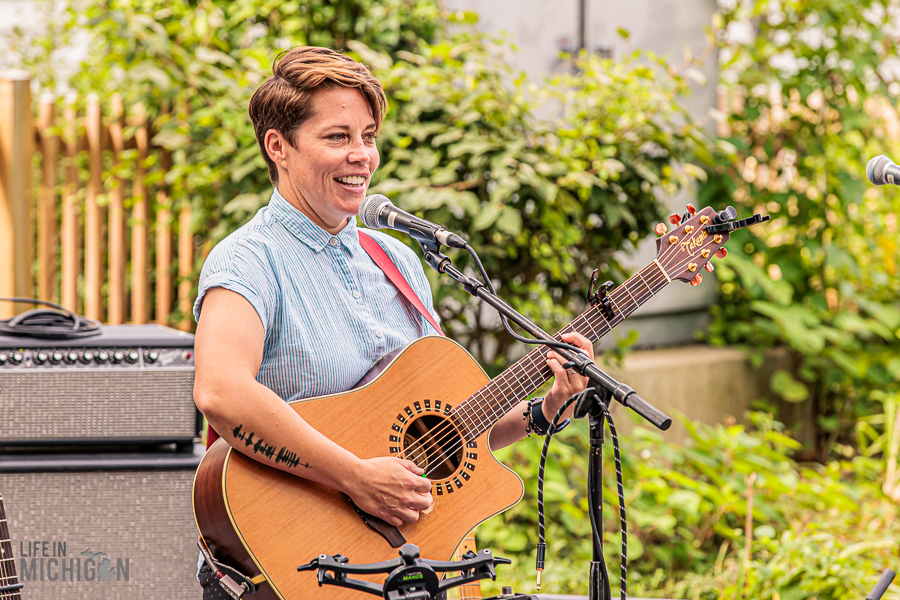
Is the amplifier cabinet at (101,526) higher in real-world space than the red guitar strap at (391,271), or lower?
lower

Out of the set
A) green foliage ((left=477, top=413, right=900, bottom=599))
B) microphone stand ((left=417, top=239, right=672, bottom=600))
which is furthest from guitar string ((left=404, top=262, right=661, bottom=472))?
A: green foliage ((left=477, top=413, right=900, bottom=599))

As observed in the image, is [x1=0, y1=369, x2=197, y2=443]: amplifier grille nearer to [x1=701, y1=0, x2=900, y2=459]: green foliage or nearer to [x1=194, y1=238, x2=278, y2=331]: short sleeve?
[x1=194, y1=238, x2=278, y2=331]: short sleeve

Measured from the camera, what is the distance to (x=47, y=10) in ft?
19.4

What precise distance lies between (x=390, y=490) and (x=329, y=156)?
0.75m

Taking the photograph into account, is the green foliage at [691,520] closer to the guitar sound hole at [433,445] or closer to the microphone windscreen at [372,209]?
the guitar sound hole at [433,445]

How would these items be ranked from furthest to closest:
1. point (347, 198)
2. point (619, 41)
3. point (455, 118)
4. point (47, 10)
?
point (47, 10)
point (619, 41)
point (455, 118)
point (347, 198)

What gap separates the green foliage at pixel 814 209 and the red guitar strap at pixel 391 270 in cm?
309

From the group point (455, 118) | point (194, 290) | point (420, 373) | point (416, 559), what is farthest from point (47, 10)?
point (416, 559)

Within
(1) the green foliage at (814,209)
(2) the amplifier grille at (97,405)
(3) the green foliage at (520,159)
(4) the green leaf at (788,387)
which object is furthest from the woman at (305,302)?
(4) the green leaf at (788,387)

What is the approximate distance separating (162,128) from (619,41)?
8.66 ft

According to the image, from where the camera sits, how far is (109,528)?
233 cm

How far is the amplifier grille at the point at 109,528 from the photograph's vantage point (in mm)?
2305

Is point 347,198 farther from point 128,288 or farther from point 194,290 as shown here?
point 128,288

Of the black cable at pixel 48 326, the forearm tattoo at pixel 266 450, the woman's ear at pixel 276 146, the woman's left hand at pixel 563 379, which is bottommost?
the forearm tattoo at pixel 266 450
